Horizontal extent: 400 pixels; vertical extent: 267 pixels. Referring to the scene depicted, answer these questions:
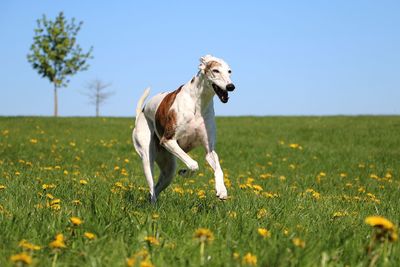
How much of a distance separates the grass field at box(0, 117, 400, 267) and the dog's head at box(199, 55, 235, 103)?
46.1 inches

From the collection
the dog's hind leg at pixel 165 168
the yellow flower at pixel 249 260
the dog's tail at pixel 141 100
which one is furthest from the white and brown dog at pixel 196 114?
the yellow flower at pixel 249 260

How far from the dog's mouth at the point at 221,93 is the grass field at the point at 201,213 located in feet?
3.61

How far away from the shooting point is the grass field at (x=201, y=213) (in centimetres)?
286

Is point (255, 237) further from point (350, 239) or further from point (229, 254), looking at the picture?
point (350, 239)

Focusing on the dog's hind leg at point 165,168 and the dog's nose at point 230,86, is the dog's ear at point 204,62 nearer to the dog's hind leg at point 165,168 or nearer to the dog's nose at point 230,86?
the dog's nose at point 230,86

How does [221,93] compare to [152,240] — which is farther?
[221,93]

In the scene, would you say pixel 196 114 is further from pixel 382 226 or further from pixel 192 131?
pixel 382 226

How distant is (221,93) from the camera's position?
5223 mm

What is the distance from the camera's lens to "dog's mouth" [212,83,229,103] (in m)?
5.17

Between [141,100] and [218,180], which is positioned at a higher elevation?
[141,100]

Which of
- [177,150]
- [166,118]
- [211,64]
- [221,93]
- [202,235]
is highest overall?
[211,64]

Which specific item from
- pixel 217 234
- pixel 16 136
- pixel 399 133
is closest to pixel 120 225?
pixel 217 234

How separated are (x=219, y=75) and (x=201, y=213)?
4.84 ft

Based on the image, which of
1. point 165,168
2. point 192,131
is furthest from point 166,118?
point 165,168
